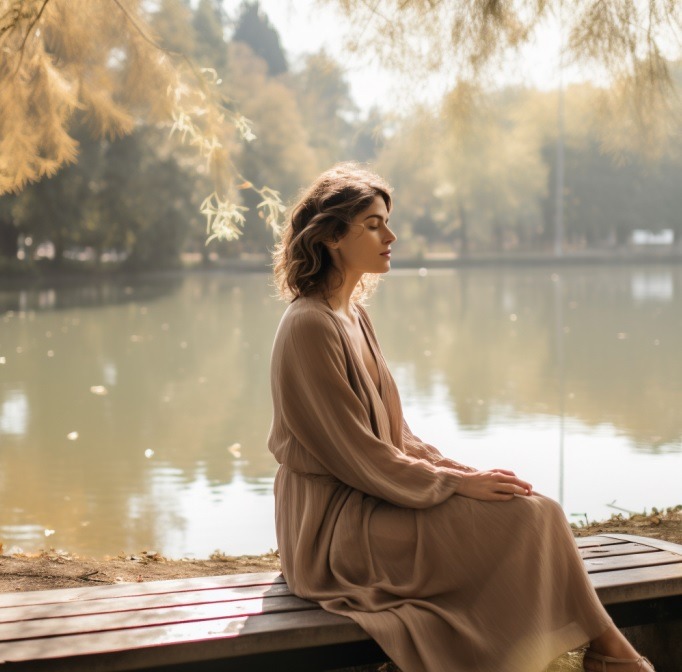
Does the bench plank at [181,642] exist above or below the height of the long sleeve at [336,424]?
below

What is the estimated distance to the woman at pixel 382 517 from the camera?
2.37 m

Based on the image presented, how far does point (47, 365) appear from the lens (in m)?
12.5

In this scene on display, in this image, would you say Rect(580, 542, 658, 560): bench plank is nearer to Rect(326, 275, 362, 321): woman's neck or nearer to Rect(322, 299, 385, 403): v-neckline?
Rect(322, 299, 385, 403): v-neckline

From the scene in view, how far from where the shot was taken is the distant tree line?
2905cm

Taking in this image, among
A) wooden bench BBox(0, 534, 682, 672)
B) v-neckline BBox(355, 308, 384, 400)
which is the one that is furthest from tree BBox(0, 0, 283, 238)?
wooden bench BBox(0, 534, 682, 672)

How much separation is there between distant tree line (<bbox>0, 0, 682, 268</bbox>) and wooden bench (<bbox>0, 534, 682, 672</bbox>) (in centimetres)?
1333

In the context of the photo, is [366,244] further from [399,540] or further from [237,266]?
[237,266]

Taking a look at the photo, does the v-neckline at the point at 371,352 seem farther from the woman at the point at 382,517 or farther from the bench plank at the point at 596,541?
the bench plank at the point at 596,541

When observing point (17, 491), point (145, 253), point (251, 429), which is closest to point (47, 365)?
point (251, 429)

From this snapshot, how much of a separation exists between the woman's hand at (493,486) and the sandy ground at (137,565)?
5.87 ft

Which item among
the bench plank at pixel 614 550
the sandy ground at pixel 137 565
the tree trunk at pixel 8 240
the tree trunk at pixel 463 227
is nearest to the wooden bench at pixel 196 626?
the bench plank at pixel 614 550

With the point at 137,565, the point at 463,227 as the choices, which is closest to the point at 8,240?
the point at 463,227

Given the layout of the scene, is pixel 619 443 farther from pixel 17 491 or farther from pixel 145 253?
pixel 145 253

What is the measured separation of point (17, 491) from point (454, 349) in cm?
848
